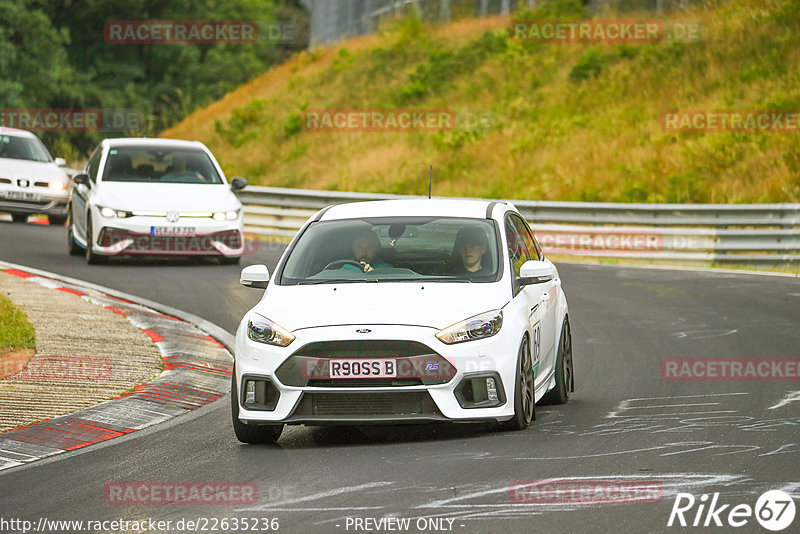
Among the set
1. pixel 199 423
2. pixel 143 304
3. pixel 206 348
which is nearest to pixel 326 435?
pixel 199 423

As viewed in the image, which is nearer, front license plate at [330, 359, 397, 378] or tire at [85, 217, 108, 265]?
front license plate at [330, 359, 397, 378]

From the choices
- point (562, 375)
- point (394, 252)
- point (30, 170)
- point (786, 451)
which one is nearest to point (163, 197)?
point (30, 170)

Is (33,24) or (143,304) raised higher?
(33,24)

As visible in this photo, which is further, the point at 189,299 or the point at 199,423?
the point at 189,299

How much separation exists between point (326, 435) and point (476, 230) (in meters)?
1.76

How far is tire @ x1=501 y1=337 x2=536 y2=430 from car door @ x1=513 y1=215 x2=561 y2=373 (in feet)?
2.06

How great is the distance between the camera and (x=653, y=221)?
2366 centimetres

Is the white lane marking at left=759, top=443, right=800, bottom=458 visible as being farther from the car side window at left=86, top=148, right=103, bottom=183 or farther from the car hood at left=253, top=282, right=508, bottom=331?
the car side window at left=86, top=148, right=103, bottom=183

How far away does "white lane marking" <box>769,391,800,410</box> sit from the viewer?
987 centimetres

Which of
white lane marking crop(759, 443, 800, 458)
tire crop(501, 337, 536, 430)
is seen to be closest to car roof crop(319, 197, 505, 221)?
tire crop(501, 337, 536, 430)

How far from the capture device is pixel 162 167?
68.5 ft

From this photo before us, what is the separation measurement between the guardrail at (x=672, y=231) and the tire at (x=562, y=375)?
1236 cm

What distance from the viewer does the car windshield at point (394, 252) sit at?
921cm

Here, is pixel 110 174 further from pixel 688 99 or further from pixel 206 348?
pixel 688 99
